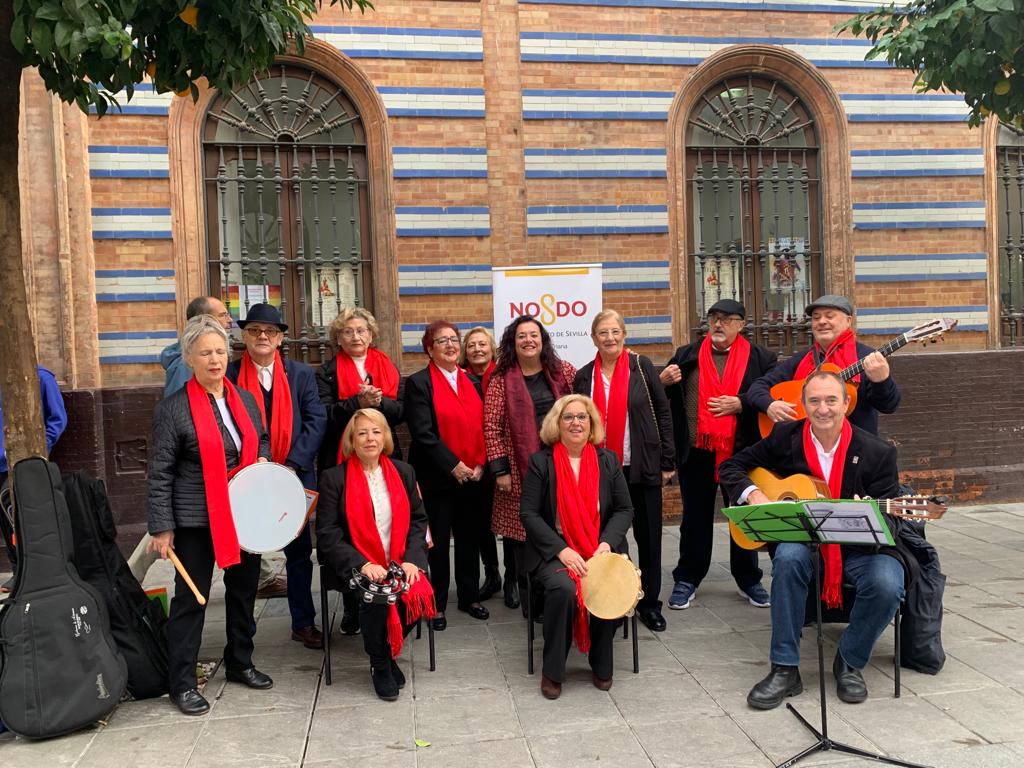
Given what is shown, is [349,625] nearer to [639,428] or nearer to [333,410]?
[333,410]

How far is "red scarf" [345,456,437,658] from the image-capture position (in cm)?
493

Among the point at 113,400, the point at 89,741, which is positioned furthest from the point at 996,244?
the point at 89,741

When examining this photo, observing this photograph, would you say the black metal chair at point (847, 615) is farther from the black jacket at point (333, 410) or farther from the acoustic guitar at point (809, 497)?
the black jacket at point (333, 410)

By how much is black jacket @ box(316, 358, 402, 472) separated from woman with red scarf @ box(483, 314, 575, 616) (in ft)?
2.10

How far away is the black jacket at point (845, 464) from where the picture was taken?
4863 mm

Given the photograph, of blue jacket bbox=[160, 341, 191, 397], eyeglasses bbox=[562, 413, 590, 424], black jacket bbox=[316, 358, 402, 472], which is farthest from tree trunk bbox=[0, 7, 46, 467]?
eyeglasses bbox=[562, 413, 590, 424]

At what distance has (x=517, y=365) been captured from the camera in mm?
5957

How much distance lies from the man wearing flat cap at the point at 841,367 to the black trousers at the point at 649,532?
2.84 ft

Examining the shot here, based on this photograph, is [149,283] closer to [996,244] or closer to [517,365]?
[517,365]

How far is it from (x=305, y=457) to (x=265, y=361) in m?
0.61

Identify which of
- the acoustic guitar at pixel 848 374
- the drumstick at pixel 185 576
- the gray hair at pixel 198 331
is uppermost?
the gray hair at pixel 198 331

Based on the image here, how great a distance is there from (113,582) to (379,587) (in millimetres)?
1326

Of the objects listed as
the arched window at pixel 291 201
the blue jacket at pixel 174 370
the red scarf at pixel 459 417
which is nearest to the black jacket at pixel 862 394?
the red scarf at pixel 459 417

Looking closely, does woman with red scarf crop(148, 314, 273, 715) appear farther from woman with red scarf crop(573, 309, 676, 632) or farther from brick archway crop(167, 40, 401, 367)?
brick archway crop(167, 40, 401, 367)
